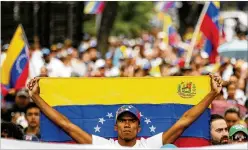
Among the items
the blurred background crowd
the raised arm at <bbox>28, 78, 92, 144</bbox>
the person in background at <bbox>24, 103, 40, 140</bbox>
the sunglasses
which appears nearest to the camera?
the raised arm at <bbox>28, 78, 92, 144</bbox>

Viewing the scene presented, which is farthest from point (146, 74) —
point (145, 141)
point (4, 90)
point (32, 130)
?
point (145, 141)

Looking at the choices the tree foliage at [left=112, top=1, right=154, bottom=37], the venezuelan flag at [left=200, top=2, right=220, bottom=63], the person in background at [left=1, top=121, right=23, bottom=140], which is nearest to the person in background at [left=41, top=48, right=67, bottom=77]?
the venezuelan flag at [left=200, top=2, right=220, bottom=63]

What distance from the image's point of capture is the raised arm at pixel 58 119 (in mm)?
8016

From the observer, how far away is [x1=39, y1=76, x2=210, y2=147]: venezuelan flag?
8602mm

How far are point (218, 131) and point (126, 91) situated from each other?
906 mm

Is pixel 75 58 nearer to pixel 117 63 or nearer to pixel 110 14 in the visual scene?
pixel 117 63

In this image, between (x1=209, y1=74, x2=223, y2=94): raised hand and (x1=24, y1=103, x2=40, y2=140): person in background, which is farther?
(x1=24, y1=103, x2=40, y2=140): person in background

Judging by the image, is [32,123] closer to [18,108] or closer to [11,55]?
[18,108]

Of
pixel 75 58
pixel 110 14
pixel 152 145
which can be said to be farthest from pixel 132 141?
pixel 110 14

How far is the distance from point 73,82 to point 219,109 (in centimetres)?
337

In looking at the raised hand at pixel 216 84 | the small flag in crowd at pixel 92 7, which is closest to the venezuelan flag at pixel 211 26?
the small flag in crowd at pixel 92 7

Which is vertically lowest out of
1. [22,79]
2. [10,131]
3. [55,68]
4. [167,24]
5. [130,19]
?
[10,131]

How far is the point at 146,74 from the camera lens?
15930 millimetres

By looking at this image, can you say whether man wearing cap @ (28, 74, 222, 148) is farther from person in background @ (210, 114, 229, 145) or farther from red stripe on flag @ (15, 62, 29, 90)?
red stripe on flag @ (15, 62, 29, 90)
